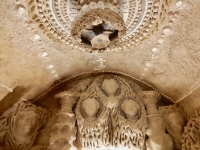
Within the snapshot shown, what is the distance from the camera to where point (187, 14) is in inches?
43.0

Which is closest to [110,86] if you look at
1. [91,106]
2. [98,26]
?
[91,106]

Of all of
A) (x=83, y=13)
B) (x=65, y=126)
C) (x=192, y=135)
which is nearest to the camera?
(x=83, y=13)

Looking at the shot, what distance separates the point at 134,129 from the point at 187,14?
64 centimetres

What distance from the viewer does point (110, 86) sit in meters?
1.49

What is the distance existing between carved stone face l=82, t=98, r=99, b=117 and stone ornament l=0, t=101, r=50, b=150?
275 mm

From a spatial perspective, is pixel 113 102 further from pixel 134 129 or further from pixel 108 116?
pixel 134 129

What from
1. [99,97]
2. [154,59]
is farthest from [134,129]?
[154,59]

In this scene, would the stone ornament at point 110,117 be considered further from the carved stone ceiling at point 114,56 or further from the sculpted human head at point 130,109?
the carved stone ceiling at point 114,56

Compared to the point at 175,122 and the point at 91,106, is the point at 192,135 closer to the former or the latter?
the point at 175,122

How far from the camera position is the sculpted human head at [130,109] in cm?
142

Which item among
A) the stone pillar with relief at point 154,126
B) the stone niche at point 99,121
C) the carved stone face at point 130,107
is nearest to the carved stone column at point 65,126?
the stone niche at point 99,121

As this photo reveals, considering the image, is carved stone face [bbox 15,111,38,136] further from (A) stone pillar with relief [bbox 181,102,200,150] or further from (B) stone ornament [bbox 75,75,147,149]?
(A) stone pillar with relief [bbox 181,102,200,150]

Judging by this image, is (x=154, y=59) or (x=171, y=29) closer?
(x=171, y=29)

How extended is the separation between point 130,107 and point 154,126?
0.16m
